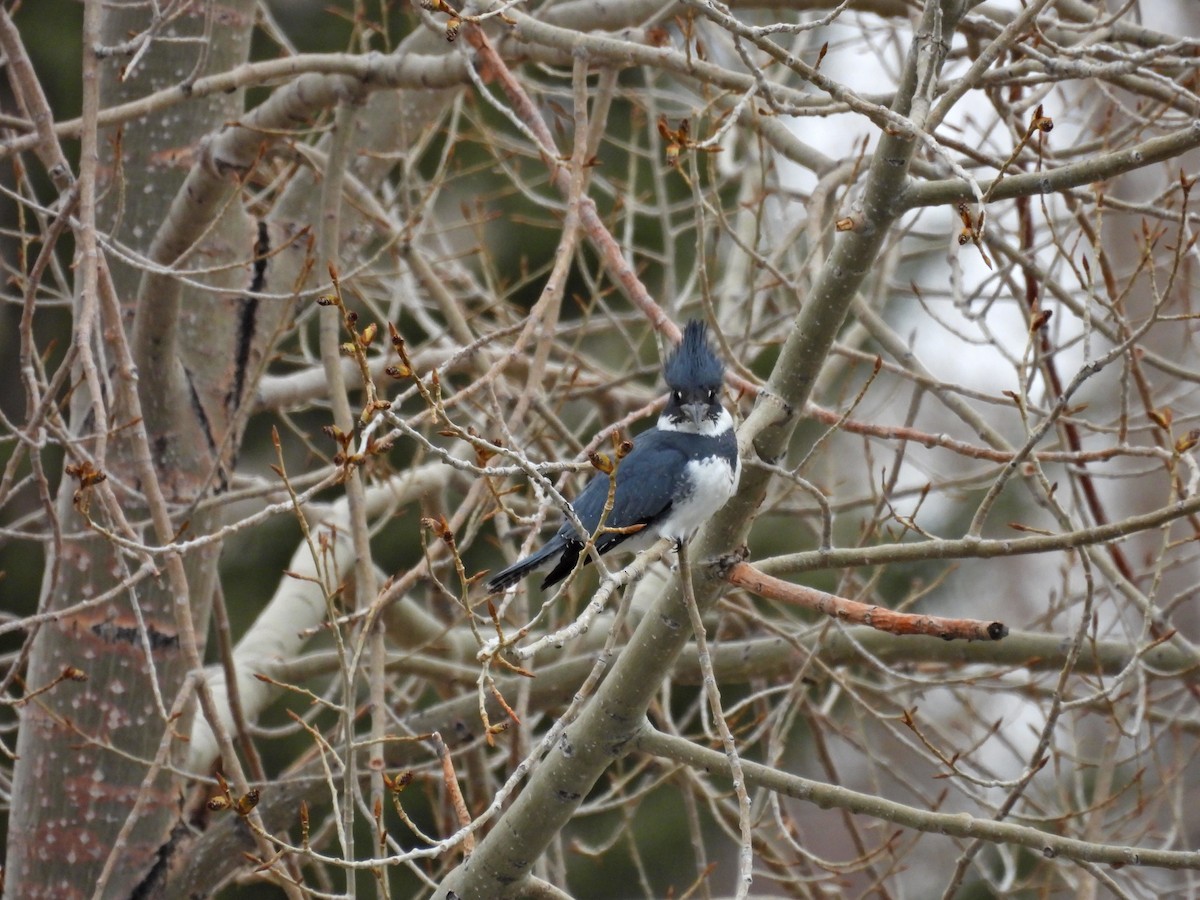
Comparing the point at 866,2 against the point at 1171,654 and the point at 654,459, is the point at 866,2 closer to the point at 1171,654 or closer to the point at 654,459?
the point at 654,459

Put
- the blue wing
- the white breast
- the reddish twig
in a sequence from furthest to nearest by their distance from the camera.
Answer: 1. the blue wing
2. the white breast
3. the reddish twig

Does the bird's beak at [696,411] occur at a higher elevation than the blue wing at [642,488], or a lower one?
higher

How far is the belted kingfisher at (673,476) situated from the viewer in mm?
2713

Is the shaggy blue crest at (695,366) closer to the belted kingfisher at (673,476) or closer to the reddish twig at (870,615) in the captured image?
the belted kingfisher at (673,476)

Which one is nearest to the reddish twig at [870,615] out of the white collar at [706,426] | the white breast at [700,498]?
the white breast at [700,498]

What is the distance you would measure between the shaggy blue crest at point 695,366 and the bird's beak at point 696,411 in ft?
0.15

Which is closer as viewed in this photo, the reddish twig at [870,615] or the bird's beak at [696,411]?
the reddish twig at [870,615]

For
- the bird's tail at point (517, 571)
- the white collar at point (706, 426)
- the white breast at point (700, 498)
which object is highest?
the white collar at point (706, 426)

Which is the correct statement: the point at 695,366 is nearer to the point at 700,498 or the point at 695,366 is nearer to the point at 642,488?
the point at 642,488

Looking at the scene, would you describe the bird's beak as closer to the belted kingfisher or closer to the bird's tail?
the belted kingfisher

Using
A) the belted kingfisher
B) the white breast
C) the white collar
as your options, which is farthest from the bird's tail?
the white collar

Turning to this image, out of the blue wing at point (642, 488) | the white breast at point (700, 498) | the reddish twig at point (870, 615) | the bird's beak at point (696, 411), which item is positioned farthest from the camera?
the bird's beak at point (696, 411)

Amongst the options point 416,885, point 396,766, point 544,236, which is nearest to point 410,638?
point 396,766

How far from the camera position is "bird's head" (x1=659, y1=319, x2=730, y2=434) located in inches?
117
